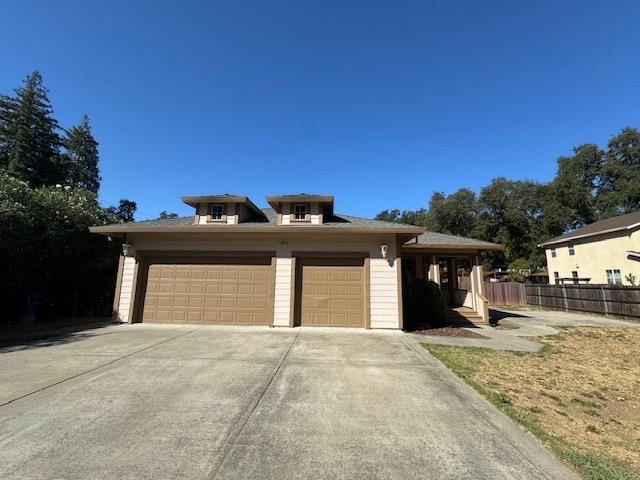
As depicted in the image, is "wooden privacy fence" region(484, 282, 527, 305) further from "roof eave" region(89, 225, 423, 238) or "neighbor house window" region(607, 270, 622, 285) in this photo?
"roof eave" region(89, 225, 423, 238)

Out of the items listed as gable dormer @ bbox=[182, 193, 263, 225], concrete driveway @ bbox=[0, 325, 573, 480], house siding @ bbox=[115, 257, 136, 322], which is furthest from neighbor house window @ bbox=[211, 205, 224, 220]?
concrete driveway @ bbox=[0, 325, 573, 480]

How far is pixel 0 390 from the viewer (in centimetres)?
436

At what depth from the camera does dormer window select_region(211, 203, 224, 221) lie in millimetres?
12062

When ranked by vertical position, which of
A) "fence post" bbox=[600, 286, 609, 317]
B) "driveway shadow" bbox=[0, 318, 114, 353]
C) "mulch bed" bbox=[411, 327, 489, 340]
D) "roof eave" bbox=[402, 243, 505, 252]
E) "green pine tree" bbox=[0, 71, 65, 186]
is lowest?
"driveway shadow" bbox=[0, 318, 114, 353]

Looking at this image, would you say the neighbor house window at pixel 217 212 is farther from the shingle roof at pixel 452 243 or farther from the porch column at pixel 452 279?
the porch column at pixel 452 279

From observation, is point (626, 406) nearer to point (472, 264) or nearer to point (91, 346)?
point (472, 264)

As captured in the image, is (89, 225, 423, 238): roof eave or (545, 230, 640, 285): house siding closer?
(89, 225, 423, 238): roof eave

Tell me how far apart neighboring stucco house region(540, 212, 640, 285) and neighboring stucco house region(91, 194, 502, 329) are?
17190 millimetres

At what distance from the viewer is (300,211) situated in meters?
11.9

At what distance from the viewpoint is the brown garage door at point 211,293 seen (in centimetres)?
1016

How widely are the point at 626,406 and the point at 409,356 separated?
3.33 metres

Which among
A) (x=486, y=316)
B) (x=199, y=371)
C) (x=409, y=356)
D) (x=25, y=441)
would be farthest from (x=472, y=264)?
(x=25, y=441)

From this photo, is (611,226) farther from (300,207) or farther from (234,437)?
(234,437)

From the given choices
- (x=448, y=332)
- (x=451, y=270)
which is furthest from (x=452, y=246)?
(x=448, y=332)
